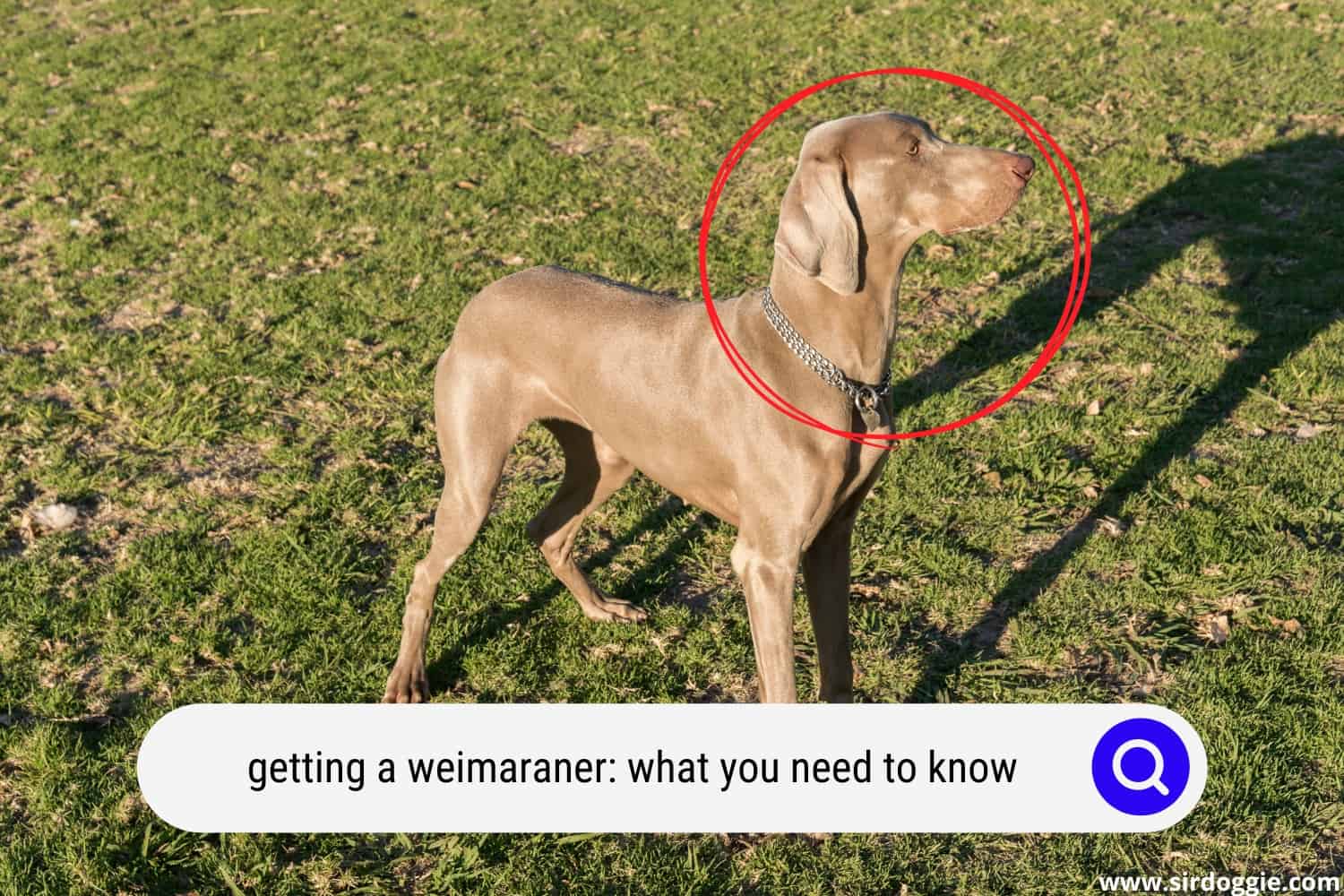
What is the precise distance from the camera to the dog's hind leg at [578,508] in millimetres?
4723

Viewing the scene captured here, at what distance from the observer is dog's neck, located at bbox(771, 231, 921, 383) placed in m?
3.61

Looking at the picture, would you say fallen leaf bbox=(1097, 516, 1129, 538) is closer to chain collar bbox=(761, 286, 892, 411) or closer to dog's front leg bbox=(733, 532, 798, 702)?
chain collar bbox=(761, 286, 892, 411)

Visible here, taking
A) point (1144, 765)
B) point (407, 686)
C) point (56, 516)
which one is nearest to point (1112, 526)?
point (1144, 765)

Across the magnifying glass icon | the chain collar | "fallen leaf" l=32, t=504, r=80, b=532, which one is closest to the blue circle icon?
the magnifying glass icon

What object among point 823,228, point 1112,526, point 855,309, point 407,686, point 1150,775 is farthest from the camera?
point 1112,526

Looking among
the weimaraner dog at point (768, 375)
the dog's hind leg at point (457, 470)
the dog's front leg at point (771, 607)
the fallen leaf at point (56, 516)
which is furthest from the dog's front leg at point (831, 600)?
the fallen leaf at point (56, 516)

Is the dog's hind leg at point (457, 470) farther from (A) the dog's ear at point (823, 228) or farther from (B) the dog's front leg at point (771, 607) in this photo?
(A) the dog's ear at point (823, 228)

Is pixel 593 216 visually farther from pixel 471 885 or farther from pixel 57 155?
pixel 471 885

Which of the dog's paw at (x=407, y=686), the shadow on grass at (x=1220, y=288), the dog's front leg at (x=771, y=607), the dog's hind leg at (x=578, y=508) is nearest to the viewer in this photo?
the dog's front leg at (x=771, y=607)

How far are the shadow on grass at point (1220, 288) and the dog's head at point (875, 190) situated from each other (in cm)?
188

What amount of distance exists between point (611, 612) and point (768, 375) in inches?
65.5

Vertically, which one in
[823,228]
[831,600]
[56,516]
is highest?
[823,228]

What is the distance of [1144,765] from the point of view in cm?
388

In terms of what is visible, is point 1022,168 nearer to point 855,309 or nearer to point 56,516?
point 855,309
